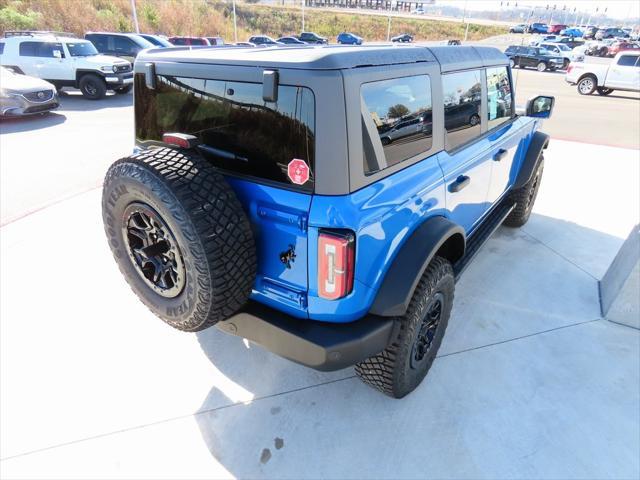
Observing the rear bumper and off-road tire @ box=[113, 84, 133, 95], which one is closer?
the rear bumper

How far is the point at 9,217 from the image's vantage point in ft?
15.3

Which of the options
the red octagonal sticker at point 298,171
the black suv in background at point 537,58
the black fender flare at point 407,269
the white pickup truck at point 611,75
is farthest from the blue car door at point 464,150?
the black suv in background at point 537,58

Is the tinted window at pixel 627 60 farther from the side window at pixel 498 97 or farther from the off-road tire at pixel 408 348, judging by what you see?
the off-road tire at pixel 408 348

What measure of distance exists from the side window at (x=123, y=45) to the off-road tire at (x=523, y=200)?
14612 millimetres

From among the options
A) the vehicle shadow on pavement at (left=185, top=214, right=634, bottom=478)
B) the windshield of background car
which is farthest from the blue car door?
the windshield of background car

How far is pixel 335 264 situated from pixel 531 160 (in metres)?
3.36

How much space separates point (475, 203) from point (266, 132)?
1.89 m

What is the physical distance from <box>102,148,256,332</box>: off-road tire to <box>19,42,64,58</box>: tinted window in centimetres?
1265

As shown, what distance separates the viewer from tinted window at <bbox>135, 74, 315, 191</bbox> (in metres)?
1.71

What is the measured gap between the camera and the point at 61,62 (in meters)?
11.7

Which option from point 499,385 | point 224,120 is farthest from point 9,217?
point 499,385

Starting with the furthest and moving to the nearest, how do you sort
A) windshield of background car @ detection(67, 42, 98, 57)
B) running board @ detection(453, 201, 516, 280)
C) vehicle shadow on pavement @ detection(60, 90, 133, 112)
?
windshield of background car @ detection(67, 42, 98, 57)
vehicle shadow on pavement @ detection(60, 90, 133, 112)
running board @ detection(453, 201, 516, 280)

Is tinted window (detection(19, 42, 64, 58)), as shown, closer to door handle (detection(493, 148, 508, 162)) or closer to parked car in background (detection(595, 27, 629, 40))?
door handle (detection(493, 148, 508, 162))

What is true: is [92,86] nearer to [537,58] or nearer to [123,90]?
[123,90]
